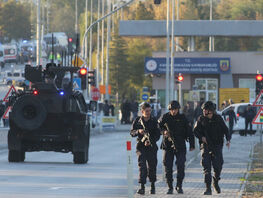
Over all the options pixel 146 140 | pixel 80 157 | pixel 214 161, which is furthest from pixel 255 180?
pixel 80 157

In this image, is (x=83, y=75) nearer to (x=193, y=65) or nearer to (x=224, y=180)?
(x=224, y=180)

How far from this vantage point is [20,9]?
151 m

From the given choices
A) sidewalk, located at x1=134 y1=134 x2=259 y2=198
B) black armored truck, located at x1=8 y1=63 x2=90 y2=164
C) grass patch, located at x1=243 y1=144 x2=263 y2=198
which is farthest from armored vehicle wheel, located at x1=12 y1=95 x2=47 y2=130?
grass patch, located at x1=243 y1=144 x2=263 y2=198

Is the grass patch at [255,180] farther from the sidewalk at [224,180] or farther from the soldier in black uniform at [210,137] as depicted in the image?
the soldier in black uniform at [210,137]

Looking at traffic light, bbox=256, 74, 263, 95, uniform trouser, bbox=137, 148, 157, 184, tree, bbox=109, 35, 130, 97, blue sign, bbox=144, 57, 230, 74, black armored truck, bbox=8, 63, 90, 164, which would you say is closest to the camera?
uniform trouser, bbox=137, 148, 157, 184

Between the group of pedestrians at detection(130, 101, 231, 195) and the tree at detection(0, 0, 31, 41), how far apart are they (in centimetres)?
13287

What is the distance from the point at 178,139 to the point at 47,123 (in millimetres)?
8442

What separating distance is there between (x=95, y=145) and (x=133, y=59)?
6572cm

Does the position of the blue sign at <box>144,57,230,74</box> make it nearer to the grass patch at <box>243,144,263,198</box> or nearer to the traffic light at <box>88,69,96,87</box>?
the traffic light at <box>88,69,96,87</box>

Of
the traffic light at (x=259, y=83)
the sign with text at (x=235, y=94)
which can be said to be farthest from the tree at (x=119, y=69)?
A: the traffic light at (x=259, y=83)

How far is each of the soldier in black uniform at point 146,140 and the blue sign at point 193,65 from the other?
5572cm

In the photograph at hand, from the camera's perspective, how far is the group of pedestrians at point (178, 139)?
51.3 feet

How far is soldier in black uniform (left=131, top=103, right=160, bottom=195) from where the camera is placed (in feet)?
52.0

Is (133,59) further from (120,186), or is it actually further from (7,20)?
(120,186)
